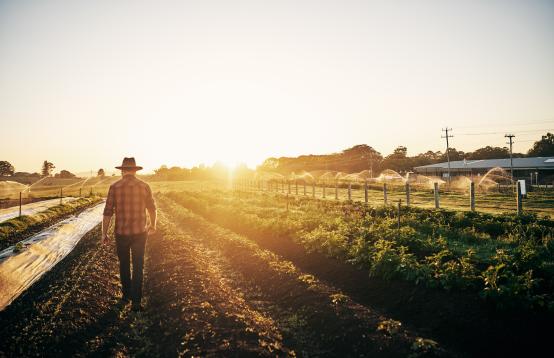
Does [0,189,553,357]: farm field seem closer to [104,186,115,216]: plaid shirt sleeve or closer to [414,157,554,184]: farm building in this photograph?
[104,186,115,216]: plaid shirt sleeve

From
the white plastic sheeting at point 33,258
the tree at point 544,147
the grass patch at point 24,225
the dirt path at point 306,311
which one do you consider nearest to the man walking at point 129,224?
the dirt path at point 306,311

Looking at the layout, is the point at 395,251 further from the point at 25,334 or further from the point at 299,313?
the point at 25,334

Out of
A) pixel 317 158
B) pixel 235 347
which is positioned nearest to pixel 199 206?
pixel 235 347

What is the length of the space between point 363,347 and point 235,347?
191 centimetres

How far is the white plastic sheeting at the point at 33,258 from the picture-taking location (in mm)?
8719

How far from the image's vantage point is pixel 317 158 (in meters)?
134

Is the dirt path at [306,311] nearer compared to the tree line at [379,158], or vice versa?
the dirt path at [306,311]

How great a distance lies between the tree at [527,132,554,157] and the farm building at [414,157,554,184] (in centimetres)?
1681

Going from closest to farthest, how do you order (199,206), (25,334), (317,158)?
(25,334)
(199,206)
(317,158)

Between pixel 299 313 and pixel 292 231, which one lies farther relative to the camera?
pixel 292 231

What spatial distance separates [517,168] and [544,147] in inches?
1042

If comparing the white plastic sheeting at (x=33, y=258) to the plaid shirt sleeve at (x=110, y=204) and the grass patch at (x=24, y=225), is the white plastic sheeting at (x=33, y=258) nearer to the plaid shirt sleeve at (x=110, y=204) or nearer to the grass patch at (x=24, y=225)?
the grass patch at (x=24, y=225)

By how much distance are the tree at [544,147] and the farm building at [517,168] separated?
1681 cm

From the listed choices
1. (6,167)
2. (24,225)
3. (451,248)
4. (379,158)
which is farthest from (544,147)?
(6,167)
